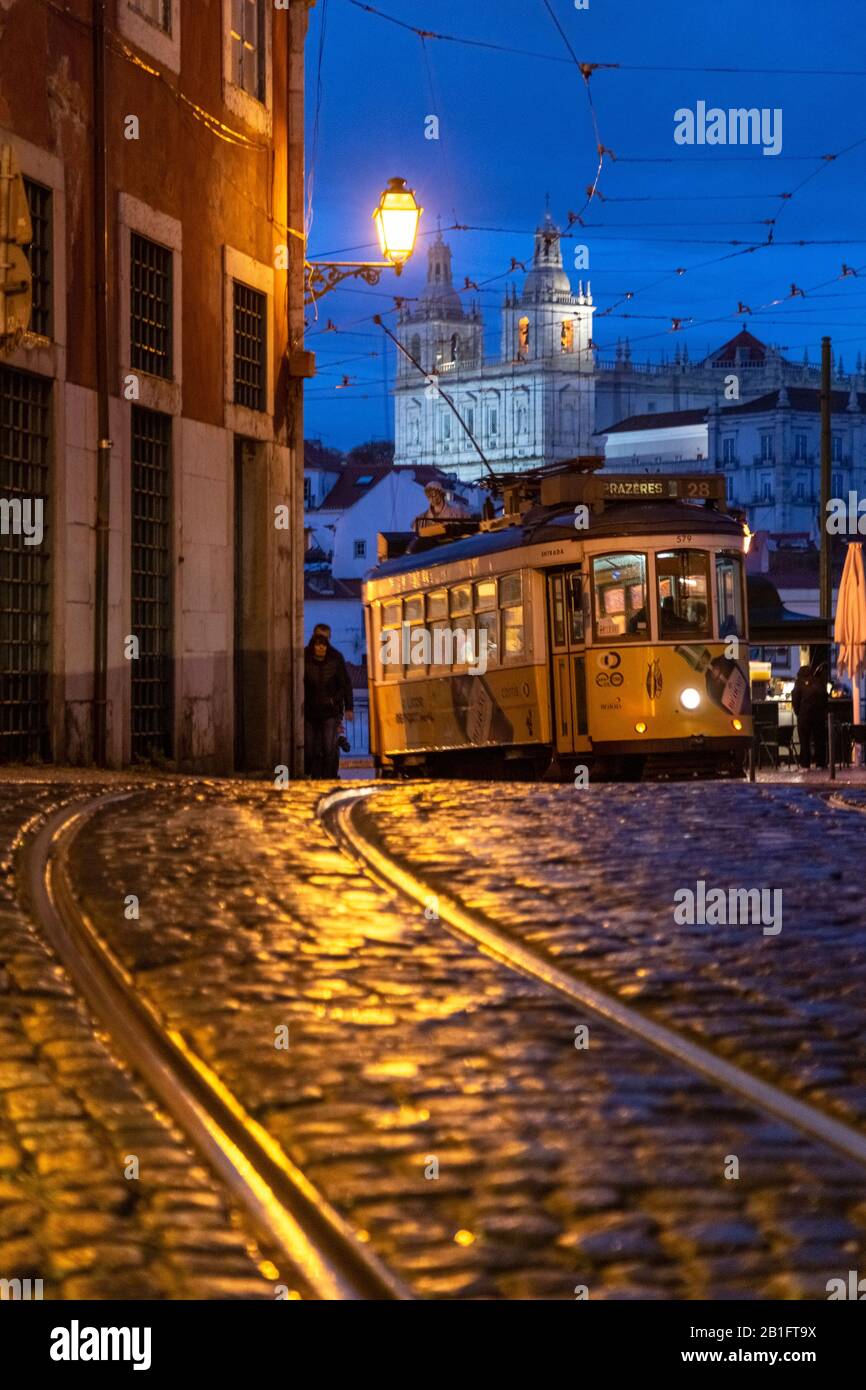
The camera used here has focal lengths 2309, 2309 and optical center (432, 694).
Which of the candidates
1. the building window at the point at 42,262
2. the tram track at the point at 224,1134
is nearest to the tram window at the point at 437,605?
the building window at the point at 42,262

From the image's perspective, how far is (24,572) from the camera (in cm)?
1773

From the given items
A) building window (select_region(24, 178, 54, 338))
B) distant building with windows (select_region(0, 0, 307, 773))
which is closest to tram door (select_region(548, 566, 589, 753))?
distant building with windows (select_region(0, 0, 307, 773))

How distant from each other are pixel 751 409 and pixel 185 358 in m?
142

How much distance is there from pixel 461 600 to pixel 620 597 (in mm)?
2782

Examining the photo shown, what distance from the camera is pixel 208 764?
21.7m

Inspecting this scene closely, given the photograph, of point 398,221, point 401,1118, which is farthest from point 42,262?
point 401,1118

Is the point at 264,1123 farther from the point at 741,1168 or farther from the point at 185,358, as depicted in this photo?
the point at 185,358

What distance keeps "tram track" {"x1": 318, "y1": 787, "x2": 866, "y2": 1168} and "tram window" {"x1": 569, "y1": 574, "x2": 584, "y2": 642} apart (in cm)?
1021

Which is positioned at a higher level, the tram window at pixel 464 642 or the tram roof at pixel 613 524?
the tram roof at pixel 613 524

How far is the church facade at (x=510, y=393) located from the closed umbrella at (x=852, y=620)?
5117 inches

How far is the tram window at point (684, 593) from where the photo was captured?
22.0m

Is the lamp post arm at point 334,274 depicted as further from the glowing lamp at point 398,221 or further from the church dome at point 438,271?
the church dome at point 438,271

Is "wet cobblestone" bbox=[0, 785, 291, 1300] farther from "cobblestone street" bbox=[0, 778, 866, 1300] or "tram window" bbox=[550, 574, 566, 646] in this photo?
"tram window" bbox=[550, 574, 566, 646]

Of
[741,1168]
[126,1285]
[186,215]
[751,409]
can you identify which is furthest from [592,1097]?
[751,409]
